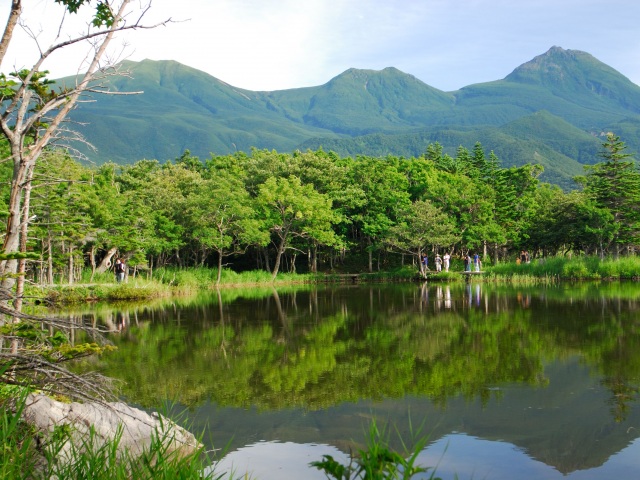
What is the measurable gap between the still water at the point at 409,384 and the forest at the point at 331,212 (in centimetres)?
1260

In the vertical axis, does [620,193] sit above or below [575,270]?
above

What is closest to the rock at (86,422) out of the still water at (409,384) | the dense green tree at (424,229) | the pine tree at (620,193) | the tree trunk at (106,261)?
the still water at (409,384)

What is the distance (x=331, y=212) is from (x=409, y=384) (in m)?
30.9

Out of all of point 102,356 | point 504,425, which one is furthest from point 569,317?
point 102,356

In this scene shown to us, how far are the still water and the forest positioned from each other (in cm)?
1260

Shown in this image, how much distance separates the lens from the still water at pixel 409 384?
652 cm

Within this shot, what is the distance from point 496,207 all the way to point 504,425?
36199 millimetres

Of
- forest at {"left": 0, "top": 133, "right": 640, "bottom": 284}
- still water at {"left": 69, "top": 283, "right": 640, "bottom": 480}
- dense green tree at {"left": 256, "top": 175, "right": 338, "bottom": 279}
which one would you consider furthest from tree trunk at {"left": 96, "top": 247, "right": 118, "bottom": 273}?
still water at {"left": 69, "top": 283, "right": 640, "bottom": 480}

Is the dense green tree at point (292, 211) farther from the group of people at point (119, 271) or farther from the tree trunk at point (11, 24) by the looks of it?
the tree trunk at point (11, 24)

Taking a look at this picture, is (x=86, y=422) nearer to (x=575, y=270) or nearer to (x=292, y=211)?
(x=575, y=270)

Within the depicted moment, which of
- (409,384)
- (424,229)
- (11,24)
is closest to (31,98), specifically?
(11,24)

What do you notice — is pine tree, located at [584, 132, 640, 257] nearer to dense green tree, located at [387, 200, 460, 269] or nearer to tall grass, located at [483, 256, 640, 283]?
tall grass, located at [483, 256, 640, 283]

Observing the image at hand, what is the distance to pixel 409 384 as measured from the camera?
370 inches

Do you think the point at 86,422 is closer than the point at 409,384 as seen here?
Yes
